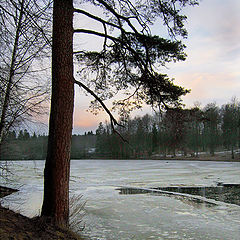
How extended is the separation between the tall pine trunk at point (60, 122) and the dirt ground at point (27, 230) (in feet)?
0.79

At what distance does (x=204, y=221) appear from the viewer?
7.74 metres

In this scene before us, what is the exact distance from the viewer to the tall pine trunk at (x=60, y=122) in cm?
443

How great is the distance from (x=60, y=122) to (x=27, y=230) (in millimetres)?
1689

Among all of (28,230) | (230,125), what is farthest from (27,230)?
(230,125)

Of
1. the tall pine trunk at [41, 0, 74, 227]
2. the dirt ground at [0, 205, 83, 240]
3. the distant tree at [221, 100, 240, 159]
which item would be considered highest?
the distant tree at [221, 100, 240, 159]

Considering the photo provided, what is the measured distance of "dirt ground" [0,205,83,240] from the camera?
3571mm

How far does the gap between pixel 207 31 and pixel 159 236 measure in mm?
8620

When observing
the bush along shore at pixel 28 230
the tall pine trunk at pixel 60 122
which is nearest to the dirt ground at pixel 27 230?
the bush along shore at pixel 28 230

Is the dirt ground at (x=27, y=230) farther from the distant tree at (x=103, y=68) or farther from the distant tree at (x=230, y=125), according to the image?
the distant tree at (x=230, y=125)

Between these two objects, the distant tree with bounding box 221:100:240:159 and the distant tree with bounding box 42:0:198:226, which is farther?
the distant tree with bounding box 221:100:240:159

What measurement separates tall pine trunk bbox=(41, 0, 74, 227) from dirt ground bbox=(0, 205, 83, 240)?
241mm

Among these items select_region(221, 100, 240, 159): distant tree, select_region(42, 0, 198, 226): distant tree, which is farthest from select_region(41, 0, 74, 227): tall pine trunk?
select_region(221, 100, 240, 159): distant tree

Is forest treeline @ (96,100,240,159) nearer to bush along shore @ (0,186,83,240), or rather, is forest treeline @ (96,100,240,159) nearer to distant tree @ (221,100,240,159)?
distant tree @ (221,100,240,159)

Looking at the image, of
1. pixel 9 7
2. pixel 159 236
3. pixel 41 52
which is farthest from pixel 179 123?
pixel 41 52
